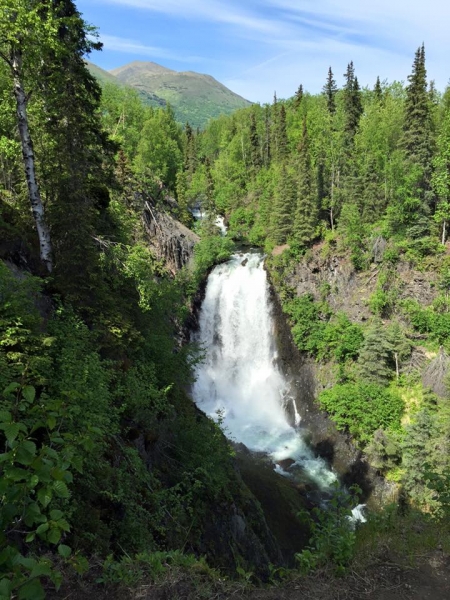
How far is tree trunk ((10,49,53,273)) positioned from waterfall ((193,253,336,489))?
705 inches

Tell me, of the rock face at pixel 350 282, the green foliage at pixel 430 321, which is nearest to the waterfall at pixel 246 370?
the rock face at pixel 350 282

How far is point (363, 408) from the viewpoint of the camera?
2330 cm

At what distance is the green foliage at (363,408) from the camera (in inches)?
881

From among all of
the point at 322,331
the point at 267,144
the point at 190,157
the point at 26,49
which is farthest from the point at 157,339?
the point at 190,157

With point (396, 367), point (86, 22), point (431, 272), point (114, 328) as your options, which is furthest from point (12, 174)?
point (431, 272)

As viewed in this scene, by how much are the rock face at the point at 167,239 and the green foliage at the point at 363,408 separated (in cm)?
1795

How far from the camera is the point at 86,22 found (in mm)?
13148

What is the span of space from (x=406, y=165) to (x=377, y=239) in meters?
7.43

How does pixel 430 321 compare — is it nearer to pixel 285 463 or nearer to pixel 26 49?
pixel 285 463

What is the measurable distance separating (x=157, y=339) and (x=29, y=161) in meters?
6.79

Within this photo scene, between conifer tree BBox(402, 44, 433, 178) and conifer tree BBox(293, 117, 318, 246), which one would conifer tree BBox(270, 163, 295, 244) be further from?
conifer tree BBox(402, 44, 433, 178)

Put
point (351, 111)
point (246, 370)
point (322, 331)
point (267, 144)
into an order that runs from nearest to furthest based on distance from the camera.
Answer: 1. point (322, 331)
2. point (246, 370)
3. point (351, 111)
4. point (267, 144)

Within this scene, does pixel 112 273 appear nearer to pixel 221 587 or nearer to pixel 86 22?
pixel 86 22

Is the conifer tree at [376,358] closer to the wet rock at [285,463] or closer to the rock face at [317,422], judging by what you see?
the rock face at [317,422]
